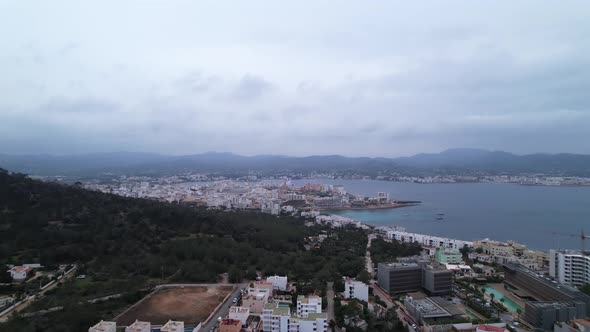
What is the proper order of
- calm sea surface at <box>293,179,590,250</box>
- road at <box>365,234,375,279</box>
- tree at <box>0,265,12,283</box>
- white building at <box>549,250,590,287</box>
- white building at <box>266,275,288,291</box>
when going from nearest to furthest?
tree at <box>0,265,12,283</box> → white building at <box>266,275,288,291</box> → white building at <box>549,250,590,287</box> → road at <box>365,234,375,279</box> → calm sea surface at <box>293,179,590,250</box>

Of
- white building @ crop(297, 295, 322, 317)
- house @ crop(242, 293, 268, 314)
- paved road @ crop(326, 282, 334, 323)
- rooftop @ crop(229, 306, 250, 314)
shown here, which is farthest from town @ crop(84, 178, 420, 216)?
rooftop @ crop(229, 306, 250, 314)

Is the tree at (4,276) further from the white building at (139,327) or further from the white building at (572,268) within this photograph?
the white building at (572,268)

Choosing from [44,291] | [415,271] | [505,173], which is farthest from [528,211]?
[505,173]

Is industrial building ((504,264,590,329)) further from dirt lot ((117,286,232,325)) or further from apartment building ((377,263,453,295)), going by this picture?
dirt lot ((117,286,232,325))

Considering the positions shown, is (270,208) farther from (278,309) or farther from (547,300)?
(547,300)

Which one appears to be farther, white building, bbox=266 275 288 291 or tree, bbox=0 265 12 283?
white building, bbox=266 275 288 291

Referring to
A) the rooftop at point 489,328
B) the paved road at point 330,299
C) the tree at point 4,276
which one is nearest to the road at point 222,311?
the paved road at point 330,299

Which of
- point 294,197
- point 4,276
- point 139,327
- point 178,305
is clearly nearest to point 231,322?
point 139,327
